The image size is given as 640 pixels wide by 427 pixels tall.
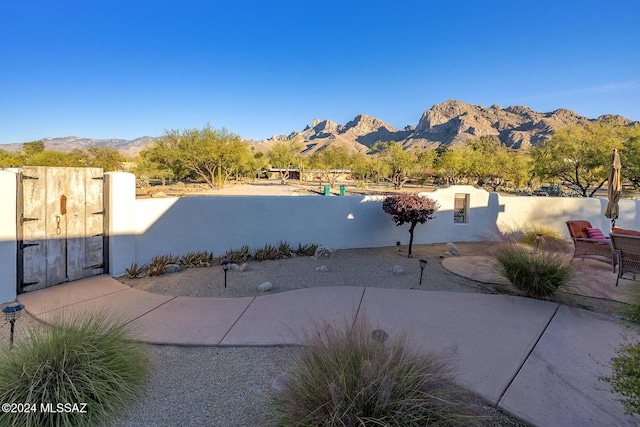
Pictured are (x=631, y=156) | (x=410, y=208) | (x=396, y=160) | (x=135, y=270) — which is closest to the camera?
(x=135, y=270)

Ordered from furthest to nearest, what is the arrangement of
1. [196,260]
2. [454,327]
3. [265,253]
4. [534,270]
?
[265,253], [196,260], [534,270], [454,327]

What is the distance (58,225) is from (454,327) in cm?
616

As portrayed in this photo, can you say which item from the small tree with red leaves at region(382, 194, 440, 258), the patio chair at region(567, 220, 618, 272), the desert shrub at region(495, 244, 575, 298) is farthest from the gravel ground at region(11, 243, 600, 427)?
the patio chair at region(567, 220, 618, 272)

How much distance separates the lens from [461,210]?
10.4m

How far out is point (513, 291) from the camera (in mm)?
5137

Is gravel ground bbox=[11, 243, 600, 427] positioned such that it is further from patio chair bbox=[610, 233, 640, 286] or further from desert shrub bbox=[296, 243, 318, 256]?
patio chair bbox=[610, 233, 640, 286]

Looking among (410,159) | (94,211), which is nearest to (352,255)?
(94,211)

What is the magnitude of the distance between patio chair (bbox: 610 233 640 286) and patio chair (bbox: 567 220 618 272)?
0.80 meters

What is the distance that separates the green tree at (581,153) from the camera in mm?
15406

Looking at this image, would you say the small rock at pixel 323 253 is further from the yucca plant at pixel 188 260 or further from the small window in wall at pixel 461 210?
the small window in wall at pixel 461 210

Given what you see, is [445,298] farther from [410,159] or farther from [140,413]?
[410,159]

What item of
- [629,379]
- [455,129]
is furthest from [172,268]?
[455,129]

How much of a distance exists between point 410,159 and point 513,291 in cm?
3878

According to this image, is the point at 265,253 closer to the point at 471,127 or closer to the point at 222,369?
the point at 222,369
